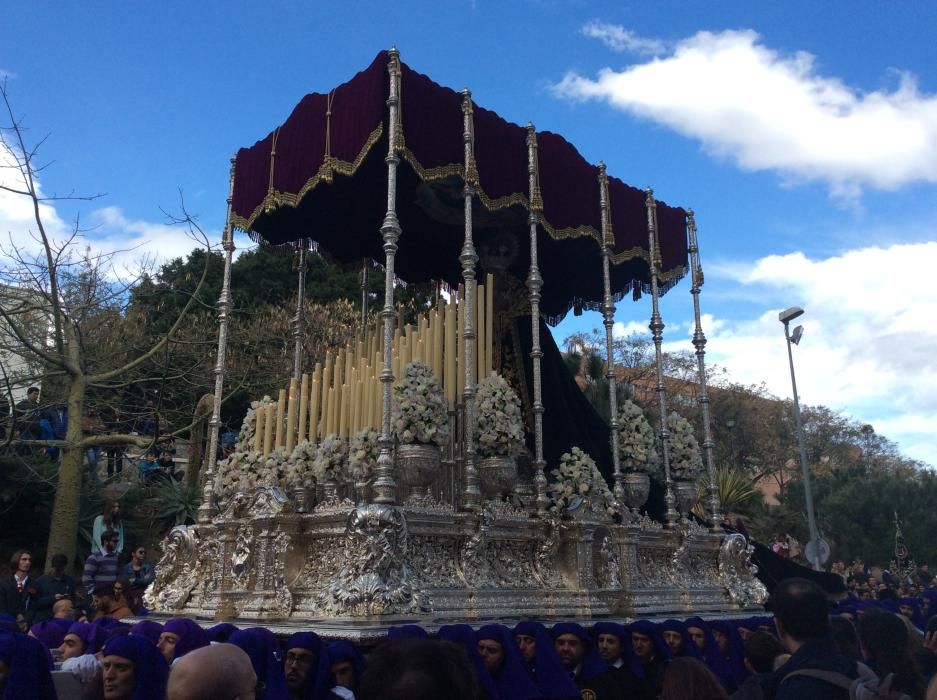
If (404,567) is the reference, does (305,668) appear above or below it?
below

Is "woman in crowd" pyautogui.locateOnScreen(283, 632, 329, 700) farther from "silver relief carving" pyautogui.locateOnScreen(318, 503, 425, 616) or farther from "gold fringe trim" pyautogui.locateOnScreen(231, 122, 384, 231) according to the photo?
"gold fringe trim" pyautogui.locateOnScreen(231, 122, 384, 231)

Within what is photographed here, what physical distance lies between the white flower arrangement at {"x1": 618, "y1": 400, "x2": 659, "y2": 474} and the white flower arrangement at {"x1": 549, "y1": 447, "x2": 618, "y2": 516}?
1.15m

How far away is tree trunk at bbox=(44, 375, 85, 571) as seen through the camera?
15.6 metres

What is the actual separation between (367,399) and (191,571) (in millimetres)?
3237

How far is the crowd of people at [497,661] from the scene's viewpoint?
259 cm

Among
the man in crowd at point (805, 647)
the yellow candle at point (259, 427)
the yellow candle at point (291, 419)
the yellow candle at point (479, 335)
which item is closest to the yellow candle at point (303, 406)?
the yellow candle at point (291, 419)

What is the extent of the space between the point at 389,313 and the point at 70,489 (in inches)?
419

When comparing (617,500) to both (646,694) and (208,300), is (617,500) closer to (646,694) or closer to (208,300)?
(646,694)

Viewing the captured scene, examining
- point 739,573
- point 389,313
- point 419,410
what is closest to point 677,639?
point 419,410

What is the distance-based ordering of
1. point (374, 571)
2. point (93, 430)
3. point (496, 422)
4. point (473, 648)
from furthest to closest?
point (93, 430), point (496, 422), point (374, 571), point (473, 648)

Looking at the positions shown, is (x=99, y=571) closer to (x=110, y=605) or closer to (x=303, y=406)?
(x=110, y=605)

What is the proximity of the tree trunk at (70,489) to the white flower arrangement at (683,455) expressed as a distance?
1130 centimetres

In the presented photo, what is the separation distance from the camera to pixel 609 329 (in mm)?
11570

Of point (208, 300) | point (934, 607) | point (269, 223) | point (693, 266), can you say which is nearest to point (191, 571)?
point (269, 223)
